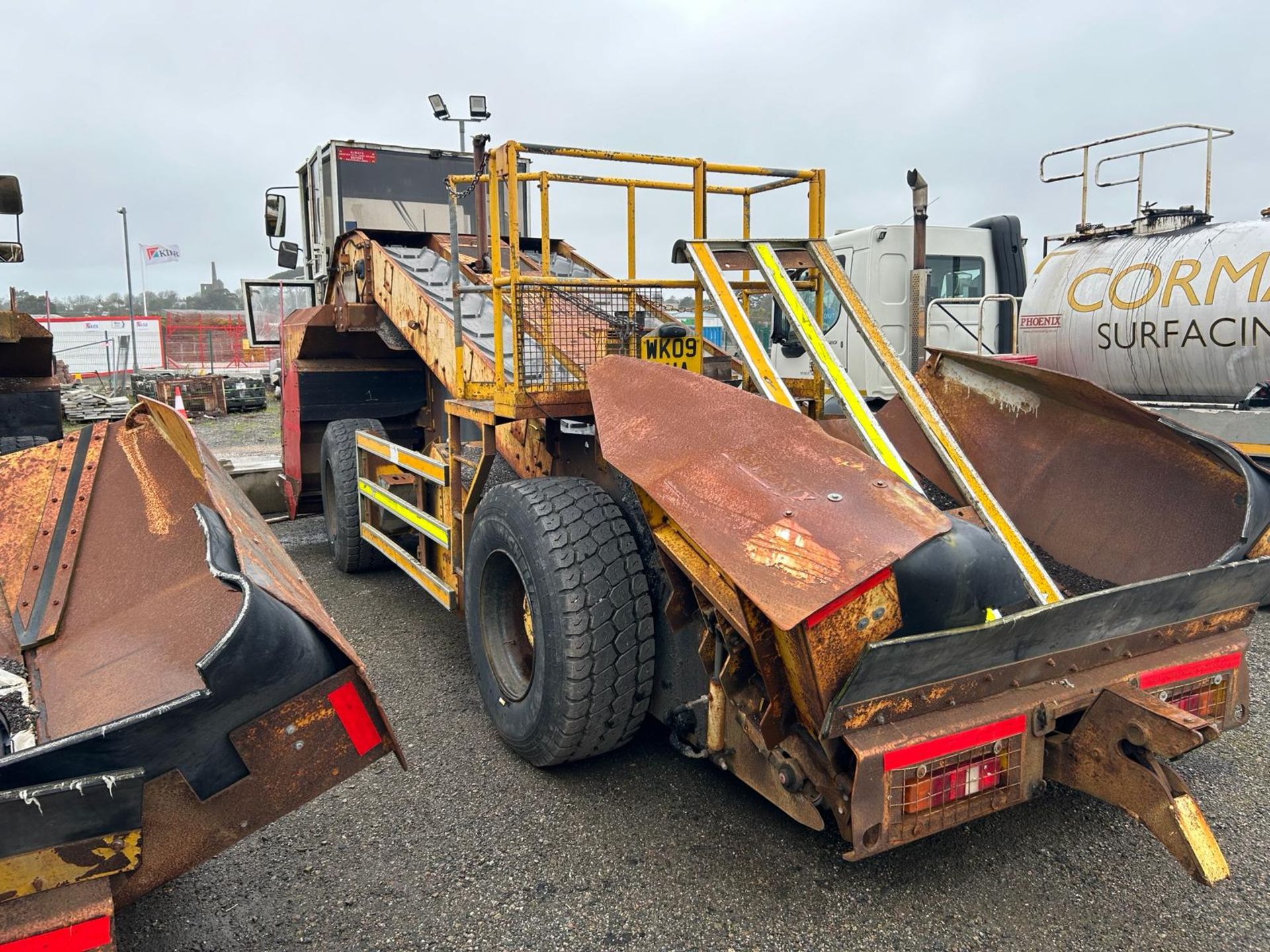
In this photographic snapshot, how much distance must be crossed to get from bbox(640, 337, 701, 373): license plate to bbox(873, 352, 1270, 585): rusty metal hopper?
3.04 feet

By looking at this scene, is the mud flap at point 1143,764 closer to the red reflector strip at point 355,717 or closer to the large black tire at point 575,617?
the large black tire at point 575,617

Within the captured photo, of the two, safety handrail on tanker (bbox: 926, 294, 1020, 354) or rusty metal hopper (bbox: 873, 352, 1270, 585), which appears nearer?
rusty metal hopper (bbox: 873, 352, 1270, 585)

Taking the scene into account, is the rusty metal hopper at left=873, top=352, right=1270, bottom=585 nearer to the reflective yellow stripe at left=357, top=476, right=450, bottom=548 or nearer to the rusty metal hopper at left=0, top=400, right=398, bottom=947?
the reflective yellow stripe at left=357, top=476, right=450, bottom=548

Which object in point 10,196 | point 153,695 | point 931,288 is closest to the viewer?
point 153,695

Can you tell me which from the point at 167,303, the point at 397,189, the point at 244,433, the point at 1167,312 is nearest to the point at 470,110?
the point at 397,189

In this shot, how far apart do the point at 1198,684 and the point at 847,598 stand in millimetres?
1540

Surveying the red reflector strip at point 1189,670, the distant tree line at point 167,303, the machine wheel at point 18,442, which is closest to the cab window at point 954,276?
the red reflector strip at point 1189,670

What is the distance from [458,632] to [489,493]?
174 cm

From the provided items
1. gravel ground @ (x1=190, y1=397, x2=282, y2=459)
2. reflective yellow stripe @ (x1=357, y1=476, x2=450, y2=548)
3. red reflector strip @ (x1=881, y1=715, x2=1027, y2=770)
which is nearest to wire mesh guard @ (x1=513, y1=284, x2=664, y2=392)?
reflective yellow stripe @ (x1=357, y1=476, x2=450, y2=548)

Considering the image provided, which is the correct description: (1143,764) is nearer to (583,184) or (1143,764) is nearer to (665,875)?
(665,875)

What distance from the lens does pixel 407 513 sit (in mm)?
4836

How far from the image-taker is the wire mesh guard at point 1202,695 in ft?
8.94

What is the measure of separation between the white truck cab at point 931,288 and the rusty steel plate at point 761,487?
4.81m

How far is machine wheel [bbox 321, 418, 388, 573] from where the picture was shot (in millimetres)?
5961
